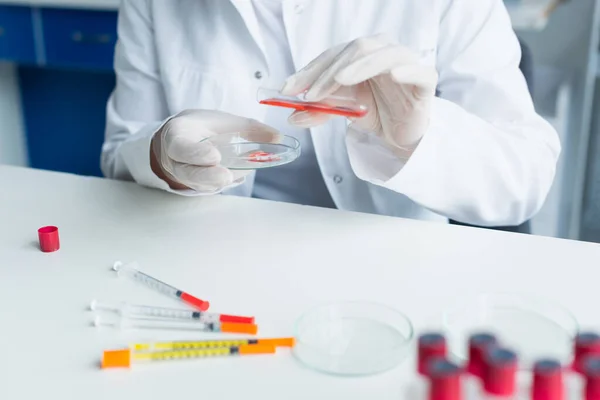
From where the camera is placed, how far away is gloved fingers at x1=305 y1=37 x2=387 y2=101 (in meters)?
0.65

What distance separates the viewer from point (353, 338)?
0.55 meters

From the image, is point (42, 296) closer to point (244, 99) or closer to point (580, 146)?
point (244, 99)

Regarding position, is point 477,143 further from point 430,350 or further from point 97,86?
point 97,86

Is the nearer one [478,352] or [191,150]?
[478,352]

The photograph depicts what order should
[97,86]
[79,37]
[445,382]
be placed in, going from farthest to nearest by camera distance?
[97,86]
[79,37]
[445,382]

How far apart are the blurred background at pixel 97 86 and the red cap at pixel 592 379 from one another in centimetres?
121

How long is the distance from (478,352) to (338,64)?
1.12 feet

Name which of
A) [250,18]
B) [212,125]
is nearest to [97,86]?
[250,18]

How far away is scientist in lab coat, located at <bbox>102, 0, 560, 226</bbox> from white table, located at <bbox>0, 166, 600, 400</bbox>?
2.3 inches

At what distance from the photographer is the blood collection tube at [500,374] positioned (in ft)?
1.21

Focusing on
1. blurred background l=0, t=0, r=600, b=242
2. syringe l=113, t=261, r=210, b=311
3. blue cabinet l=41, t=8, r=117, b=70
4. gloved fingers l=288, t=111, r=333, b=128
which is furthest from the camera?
blue cabinet l=41, t=8, r=117, b=70

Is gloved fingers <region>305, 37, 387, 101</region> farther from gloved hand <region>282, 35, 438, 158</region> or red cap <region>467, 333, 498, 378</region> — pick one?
red cap <region>467, 333, 498, 378</region>

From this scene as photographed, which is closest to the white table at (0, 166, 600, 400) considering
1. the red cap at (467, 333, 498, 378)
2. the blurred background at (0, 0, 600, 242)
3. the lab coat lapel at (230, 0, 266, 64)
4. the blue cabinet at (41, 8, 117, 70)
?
the red cap at (467, 333, 498, 378)

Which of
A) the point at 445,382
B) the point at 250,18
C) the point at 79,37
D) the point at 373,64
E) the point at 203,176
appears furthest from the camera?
the point at 79,37
